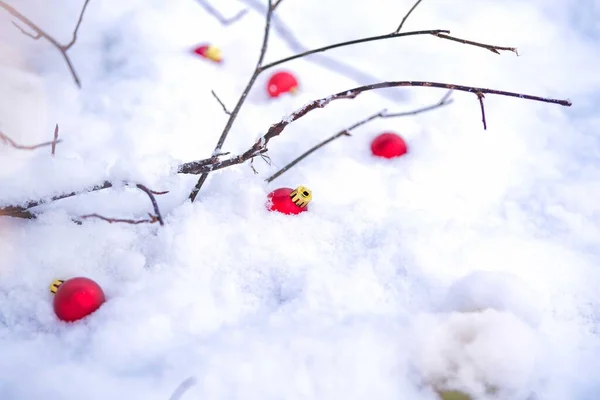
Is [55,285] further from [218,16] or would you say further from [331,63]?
[331,63]

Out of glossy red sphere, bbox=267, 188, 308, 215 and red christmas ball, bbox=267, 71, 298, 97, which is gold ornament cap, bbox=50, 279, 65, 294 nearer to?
glossy red sphere, bbox=267, 188, 308, 215

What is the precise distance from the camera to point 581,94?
2787 millimetres

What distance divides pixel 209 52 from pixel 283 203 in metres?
1.28

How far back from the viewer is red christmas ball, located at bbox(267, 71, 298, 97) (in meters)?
2.65

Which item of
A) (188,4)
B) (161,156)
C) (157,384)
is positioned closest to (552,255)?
(157,384)

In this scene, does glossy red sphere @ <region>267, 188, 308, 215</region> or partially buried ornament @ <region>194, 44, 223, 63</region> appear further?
partially buried ornament @ <region>194, 44, 223, 63</region>

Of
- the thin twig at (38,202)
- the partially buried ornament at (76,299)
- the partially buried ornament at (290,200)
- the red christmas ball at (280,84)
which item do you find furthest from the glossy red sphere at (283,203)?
the red christmas ball at (280,84)

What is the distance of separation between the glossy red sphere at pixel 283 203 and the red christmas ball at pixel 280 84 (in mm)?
848

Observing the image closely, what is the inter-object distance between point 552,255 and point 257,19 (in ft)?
7.32

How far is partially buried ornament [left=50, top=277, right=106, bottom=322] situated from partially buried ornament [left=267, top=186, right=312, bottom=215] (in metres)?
0.69

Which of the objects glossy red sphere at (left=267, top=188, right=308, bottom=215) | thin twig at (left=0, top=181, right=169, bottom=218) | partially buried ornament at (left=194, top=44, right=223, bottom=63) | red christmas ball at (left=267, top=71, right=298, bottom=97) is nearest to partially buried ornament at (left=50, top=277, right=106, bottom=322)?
thin twig at (left=0, top=181, right=169, bottom=218)

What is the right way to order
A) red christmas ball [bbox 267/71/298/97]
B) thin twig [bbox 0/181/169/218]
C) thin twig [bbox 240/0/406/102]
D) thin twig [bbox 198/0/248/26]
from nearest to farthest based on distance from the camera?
thin twig [bbox 0/181/169/218], thin twig [bbox 198/0/248/26], red christmas ball [bbox 267/71/298/97], thin twig [bbox 240/0/406/102]

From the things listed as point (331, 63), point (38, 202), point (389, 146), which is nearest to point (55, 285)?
point (38, 202)

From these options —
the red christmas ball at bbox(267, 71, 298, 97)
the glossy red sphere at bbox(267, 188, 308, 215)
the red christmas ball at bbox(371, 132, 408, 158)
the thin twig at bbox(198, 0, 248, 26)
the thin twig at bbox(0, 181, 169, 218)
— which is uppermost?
the thin twig at bbox(198, 0, 248, 26)
